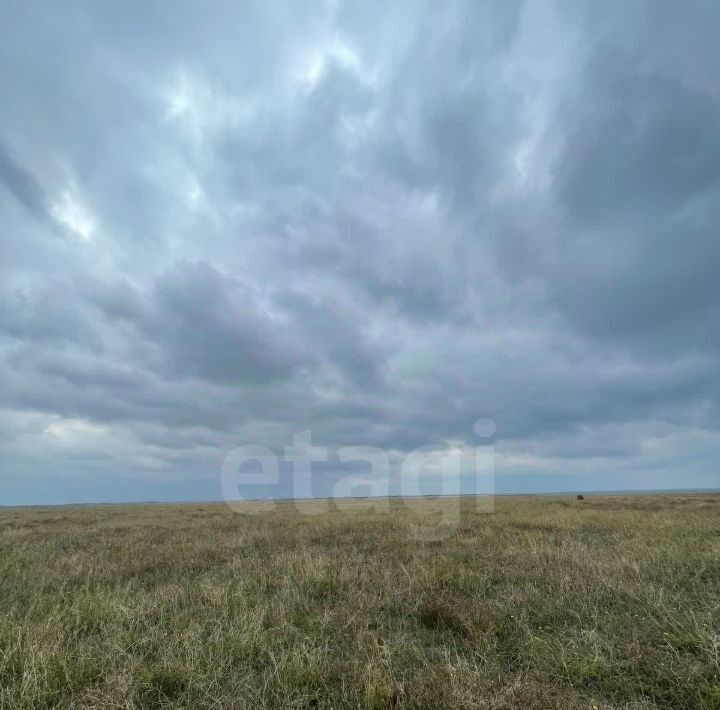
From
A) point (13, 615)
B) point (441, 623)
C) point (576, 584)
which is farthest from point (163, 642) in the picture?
point (576, 584)

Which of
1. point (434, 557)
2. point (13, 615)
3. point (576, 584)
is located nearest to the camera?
point (13, 615)

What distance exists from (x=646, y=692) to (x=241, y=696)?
3997 mm

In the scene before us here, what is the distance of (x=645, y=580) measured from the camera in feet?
26.7

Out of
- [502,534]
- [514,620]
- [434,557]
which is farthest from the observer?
[502,534]

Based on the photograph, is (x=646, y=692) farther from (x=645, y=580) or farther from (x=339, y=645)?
(x=645, y=580)

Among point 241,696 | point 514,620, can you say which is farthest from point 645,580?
point 241,696

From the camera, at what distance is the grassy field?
4.56 meters

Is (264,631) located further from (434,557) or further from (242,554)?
(242,554)

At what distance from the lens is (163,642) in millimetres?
5863

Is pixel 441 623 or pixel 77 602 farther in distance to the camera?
pixel 77 602

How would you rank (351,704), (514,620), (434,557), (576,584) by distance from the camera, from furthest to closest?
1. (434,557)
2. (576,584)
3. (514,620)
4. (351,704)

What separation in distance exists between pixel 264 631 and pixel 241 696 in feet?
5.48

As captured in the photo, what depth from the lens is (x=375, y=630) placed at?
630 cm

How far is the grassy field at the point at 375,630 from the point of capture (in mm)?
4559
